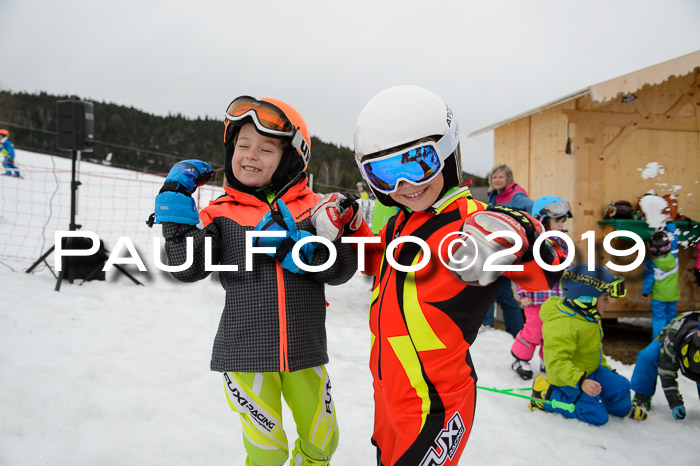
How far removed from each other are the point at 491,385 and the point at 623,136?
4.74 m

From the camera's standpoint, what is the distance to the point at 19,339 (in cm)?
358

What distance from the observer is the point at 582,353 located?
9.76 ft

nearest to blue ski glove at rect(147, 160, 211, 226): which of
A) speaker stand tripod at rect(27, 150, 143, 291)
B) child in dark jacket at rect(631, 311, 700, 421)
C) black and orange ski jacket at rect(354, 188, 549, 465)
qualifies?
black and orange ski jacket at rect(354, 188, 549, 465)

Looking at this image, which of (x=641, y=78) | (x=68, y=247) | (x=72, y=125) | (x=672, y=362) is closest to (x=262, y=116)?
(x=672, y=362)

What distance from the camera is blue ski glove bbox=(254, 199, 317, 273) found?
5.31 feet

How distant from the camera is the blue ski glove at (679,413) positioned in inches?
116

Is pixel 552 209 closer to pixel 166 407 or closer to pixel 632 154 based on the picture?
pixel 632 154

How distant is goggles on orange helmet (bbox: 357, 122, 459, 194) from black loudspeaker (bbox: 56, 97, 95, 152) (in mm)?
5175

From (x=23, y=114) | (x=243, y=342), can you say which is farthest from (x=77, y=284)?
(x=23, y=114)

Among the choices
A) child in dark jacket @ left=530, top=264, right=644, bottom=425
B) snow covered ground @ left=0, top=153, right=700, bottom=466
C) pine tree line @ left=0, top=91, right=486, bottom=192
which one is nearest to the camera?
snow covered ground @ left=0, top=153, right=700, bottom=466

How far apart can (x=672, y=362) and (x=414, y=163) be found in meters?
3.04

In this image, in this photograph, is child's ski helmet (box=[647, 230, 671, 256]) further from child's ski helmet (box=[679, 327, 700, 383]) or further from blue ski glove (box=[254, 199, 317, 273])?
blue ski glove (box=[254, 199, 317, 273])

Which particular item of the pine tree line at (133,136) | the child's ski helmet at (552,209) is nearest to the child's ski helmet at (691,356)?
the child's ski helmet at (552,209)

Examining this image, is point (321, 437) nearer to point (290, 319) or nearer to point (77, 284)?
point (290, 319)
